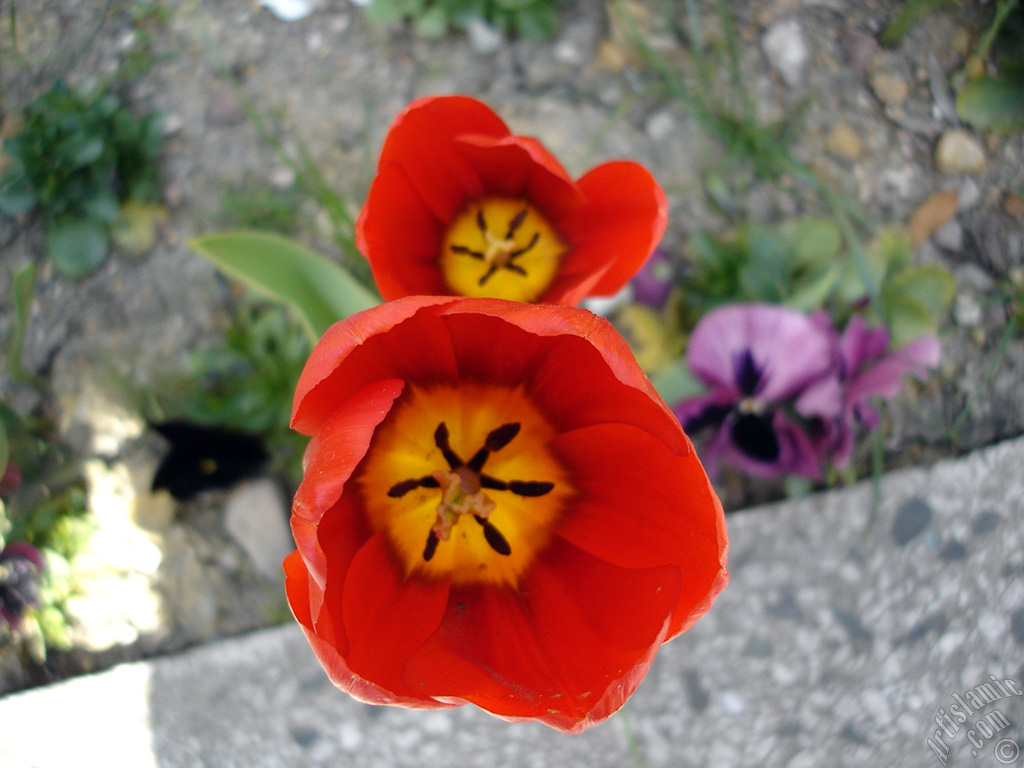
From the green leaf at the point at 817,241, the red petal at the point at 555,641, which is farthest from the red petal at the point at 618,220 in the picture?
the green leaf at the point at 817,241

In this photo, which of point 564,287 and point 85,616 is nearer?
point 564,287

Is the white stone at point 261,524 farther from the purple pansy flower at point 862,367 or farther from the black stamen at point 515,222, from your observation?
the purple pansy flower at point 862,367

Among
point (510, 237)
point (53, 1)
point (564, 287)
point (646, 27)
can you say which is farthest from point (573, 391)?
point (53, 1)

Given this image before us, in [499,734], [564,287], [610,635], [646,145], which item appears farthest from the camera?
[646,145]

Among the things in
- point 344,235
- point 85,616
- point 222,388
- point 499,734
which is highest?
point 344,235

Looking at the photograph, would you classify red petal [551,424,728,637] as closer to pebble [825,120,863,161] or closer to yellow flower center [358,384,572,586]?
yellow flower center [358,384,572,586]

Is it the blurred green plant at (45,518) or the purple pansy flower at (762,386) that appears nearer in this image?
the purple pansy flower at (762,386)

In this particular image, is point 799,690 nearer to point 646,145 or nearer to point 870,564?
point 870,564
